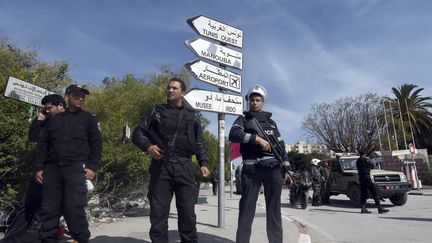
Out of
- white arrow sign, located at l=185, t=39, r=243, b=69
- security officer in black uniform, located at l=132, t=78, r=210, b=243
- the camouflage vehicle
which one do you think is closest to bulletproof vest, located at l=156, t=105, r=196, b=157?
security officer in black uniform, located at l=132, t=78, r=210, b=243

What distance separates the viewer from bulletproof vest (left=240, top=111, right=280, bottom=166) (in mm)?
4551

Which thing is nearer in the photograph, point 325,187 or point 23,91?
point 23,91

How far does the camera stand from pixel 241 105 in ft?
24.3

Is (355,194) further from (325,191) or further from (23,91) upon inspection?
(23,91)

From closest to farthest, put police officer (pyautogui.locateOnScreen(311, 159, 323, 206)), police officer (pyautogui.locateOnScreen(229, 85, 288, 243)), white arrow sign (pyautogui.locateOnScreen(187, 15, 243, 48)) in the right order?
police officer (pyautogui.locateOnScreen(229, 85, 288, 243)) → white arrow sign (pyautogui.locateOnScreen(187, 15, 243, 48)) → police officer (pyautogui.locateOnScreen(311, 159, 323, 206))

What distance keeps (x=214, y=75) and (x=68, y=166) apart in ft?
11.5

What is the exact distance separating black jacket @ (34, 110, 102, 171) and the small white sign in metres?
1.31

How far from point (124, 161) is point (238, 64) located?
292 cm

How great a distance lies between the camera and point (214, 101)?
6953 millimetres

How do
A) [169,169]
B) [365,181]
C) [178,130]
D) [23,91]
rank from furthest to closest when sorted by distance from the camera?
1. [365,181]
2. [23,91]
3. [178,130]
4. [169,169]

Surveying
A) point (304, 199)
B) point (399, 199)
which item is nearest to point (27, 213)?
point (304, 199)

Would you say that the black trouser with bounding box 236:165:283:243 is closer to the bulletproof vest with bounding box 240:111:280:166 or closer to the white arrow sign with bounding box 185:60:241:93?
the bulletproof vest with bounding box 240:111:280:166

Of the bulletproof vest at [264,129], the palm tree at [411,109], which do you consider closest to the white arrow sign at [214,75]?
the bulletproof vest at [264,129]

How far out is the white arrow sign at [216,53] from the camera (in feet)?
22.3
